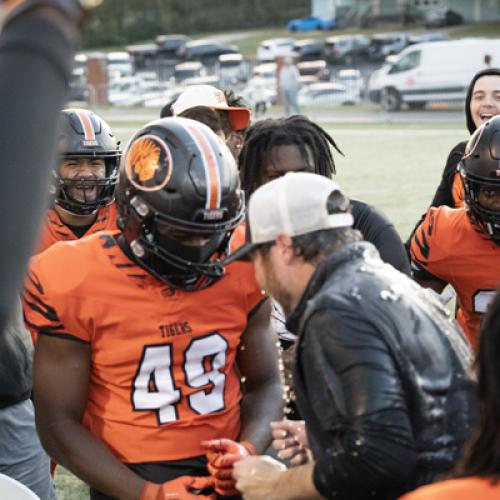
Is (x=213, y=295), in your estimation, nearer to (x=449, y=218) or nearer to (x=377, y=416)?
(x=377, y=416)

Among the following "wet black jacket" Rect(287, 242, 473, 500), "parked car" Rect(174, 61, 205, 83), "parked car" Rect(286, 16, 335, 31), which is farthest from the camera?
"parked car" Rect(286, 16, 335, 31)

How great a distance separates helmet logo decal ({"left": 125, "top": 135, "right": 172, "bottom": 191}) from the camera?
2.88m

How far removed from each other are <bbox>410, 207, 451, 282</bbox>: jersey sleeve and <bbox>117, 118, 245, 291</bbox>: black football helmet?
138 centimetres

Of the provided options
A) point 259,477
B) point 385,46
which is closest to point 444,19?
point 385,46

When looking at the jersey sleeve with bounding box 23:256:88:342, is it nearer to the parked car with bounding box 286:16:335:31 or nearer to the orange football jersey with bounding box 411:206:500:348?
the orange football jersey with bounding box 411:206:500:348

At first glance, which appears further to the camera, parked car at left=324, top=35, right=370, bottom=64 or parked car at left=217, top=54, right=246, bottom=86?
parked car at left=324, top=35, right=370, bottom=64

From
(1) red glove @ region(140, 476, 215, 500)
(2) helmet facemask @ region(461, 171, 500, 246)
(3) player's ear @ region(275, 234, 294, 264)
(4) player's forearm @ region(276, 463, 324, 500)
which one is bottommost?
(1) red glove @ region(140, 476, 215, 500)

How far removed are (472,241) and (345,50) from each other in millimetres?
43930

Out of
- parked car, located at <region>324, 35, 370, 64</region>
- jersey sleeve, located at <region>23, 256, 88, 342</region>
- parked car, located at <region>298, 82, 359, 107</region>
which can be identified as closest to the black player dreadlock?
jersey sleeve, located at <region>23, 256, 88, 342</region>

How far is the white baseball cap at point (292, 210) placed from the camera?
2.47m

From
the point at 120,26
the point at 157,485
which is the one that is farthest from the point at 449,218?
Answer: the point at 120,26

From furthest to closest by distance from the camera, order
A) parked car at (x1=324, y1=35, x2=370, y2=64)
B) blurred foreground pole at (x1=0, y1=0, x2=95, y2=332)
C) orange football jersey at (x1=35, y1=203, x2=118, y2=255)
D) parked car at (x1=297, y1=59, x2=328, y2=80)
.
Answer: parked car at (x1=324, y1=35, x2=370, y2=64) < parked car at (x1=297, y1=59, x2=328, y2=80) < orange football jersey at (x1=35, y1=203, x2=118, y2=255) < blurred foreground pole at (x1=0, y1=0, x2=95, y2=332)

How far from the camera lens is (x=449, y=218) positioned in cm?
417

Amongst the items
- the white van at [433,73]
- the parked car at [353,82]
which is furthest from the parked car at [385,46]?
the white van at [433,73]
